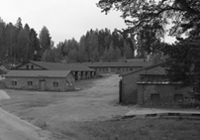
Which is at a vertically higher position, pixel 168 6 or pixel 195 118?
pixel 168 6

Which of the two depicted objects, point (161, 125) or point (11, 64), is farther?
point (11, 64)

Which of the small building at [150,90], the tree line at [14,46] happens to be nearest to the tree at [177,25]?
the small building at [150,90]

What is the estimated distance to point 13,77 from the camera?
51.0 meters

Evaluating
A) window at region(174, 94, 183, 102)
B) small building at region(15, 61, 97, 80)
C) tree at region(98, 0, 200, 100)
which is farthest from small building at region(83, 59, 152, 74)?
tree at region(98, 0, 200, 100)

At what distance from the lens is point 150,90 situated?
96.9ft

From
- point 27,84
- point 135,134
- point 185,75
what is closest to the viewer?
point 185,75

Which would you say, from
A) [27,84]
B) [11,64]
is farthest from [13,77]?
[11,64]

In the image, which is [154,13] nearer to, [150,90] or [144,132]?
[144,132]

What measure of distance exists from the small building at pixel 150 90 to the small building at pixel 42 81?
1790 cm

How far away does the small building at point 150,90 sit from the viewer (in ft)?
94.6

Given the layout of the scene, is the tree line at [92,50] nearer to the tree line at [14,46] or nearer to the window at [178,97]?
the tree line at [14,46]

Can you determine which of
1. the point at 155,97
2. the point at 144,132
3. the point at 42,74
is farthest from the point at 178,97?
the point at 42,74

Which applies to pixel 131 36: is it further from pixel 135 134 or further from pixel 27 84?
pixel 27 84

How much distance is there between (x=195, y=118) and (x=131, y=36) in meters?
8.74
